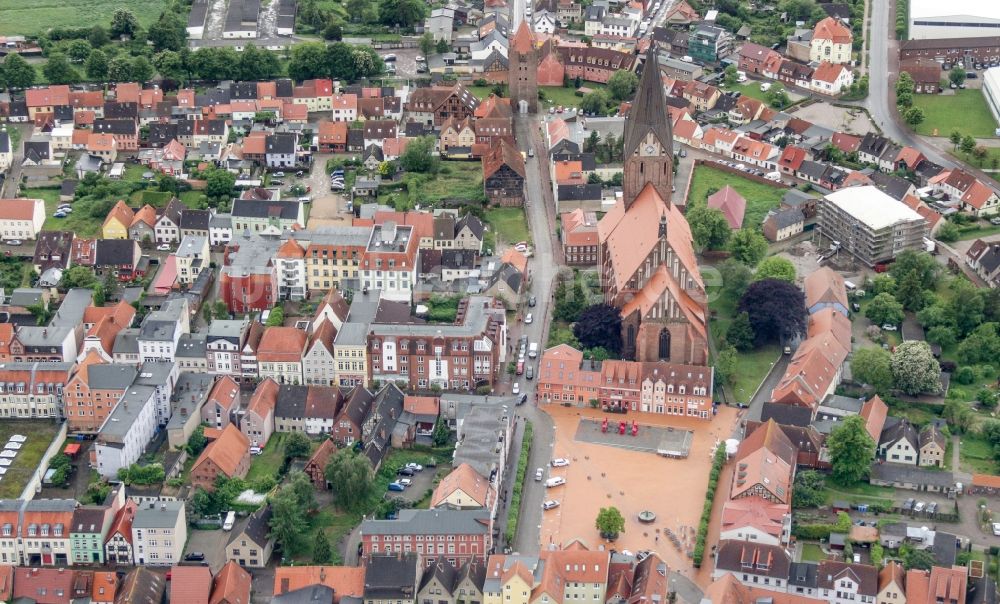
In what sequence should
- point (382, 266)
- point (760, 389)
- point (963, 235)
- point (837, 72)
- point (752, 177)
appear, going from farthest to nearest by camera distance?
point (837, 72)
point (752, 177)
point (963, 235)
point (382, 266)
point (760, 389)

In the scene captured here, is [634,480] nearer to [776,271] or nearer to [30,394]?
[776,271]

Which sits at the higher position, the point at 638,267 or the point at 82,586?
the point at 638,267

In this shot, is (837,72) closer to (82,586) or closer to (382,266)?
(382,266)

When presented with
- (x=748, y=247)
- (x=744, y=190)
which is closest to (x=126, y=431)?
(x=748, y=247)

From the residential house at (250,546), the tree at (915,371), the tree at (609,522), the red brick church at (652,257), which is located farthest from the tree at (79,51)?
the tree at (915,371)

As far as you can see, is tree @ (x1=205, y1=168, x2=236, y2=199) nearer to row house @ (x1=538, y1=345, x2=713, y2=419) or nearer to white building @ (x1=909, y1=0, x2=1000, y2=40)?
row house @ (x1=538, y1=345, x2=713, y2=419)

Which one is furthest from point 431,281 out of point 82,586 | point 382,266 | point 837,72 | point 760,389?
point 837,72

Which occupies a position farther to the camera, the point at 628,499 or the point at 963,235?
the point at 963,235

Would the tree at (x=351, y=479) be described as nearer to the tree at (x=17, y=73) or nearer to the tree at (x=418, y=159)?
the tree at (x=418, y=159)

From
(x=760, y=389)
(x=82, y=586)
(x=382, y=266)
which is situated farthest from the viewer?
(x=382, y=266)
